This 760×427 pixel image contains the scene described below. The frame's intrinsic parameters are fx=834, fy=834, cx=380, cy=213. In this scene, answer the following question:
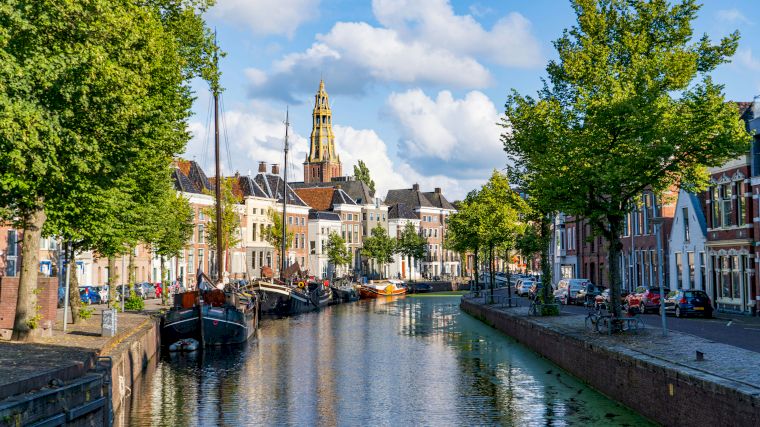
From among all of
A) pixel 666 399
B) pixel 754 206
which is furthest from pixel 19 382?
pixel 754 206

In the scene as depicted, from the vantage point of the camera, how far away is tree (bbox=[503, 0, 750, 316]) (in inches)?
1065

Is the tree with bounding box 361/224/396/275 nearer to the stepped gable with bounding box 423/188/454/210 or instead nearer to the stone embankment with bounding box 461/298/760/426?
the stepped gable with bounding box 423/188/454/210

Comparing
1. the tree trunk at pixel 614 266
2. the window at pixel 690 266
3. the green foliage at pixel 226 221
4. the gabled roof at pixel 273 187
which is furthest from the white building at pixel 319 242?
the tree trunk at pixel 614 266

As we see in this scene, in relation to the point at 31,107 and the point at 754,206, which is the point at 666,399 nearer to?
the point at 31,107

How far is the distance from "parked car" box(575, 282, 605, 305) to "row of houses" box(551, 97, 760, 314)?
218 inches

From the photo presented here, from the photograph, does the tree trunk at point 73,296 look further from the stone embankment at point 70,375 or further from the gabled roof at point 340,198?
the gabled roof at point 340,198

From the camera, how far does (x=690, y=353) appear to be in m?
21.3

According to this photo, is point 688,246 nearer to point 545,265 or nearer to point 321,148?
point 545,265

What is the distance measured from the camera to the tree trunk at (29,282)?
2500 centimetres

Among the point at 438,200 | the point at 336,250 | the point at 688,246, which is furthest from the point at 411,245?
the point at 688,246

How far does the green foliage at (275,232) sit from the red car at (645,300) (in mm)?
58678

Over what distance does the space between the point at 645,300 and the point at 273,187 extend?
231 feet

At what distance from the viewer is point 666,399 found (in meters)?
17.8

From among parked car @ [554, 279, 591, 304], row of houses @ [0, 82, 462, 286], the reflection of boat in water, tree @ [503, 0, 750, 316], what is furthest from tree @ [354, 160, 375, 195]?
tree @ [503, 0, 750, 316]
